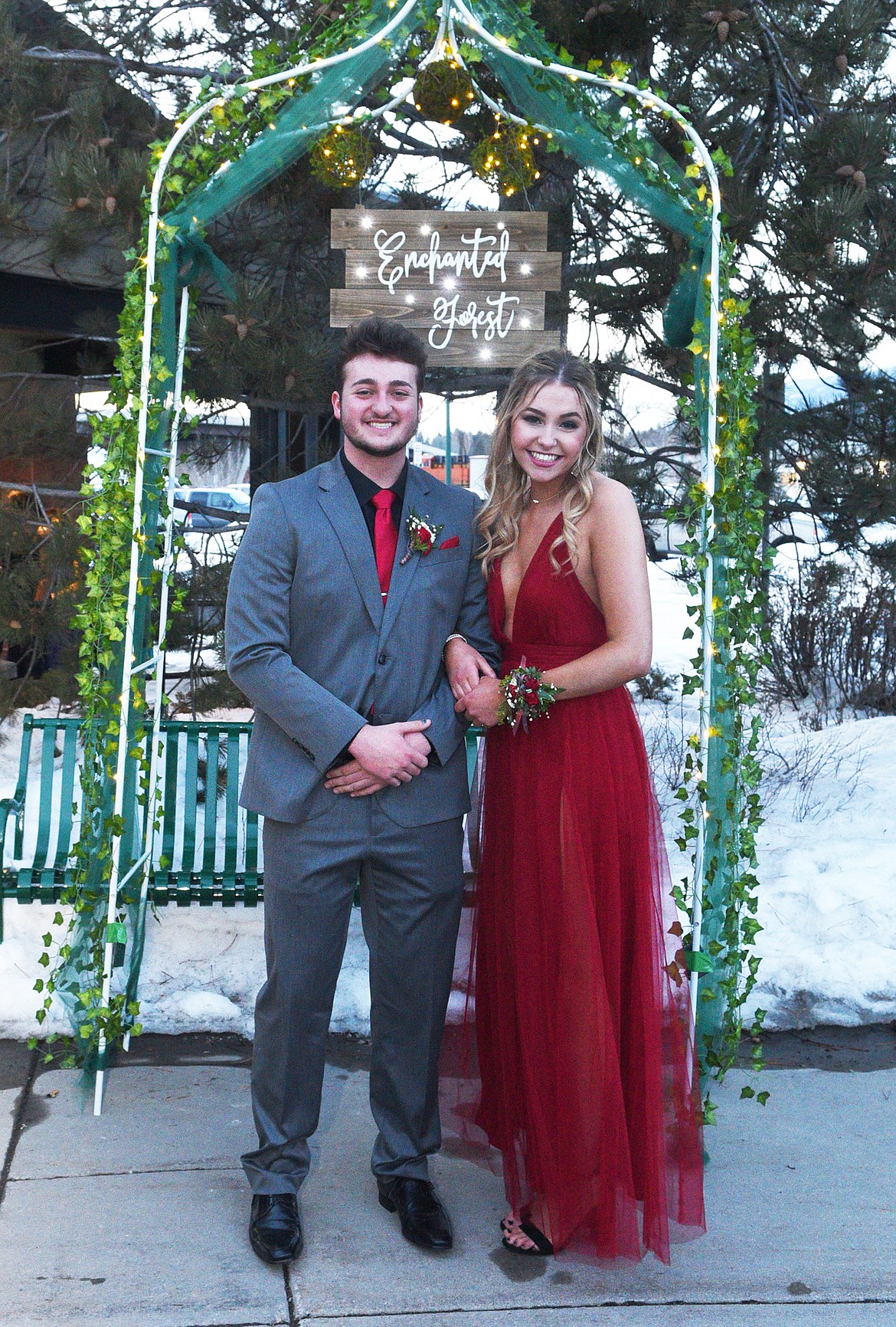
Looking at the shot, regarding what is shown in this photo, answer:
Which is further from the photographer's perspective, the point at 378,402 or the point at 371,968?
the point at 371,968

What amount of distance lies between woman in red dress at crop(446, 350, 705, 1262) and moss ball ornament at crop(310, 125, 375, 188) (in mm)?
1748

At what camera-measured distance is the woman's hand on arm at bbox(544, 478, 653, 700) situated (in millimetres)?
2881

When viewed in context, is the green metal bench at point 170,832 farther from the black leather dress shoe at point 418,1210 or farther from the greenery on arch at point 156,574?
the black leather dress shoe at point 418,1210

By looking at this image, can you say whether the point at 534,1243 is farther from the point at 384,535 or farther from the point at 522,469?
the point at 522,469

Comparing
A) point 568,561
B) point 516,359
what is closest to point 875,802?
point 516,359

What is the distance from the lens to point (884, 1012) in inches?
173

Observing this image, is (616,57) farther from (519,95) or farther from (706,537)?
(706,537)

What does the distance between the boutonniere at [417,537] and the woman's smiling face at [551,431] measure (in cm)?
29

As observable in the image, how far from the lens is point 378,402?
9.53ft

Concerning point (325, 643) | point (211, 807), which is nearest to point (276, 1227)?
point (325, 643)

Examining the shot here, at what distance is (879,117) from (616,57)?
4.23 ft

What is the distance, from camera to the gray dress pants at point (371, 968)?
2928mm

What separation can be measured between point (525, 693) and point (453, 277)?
222cm

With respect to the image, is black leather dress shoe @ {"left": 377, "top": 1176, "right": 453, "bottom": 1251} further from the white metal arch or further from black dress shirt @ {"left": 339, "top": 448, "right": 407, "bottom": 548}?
black dress shirt @ {"left": 339, "top": 448, "right": 407, "bottom": 548}
